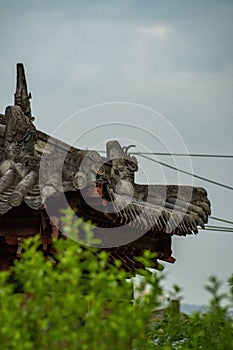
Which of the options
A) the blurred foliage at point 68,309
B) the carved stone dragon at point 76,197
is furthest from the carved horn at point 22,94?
the blurred foliage at point 68,309

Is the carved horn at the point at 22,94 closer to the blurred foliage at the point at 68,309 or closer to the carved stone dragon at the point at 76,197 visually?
the carved stone dragon at the point at 76,197

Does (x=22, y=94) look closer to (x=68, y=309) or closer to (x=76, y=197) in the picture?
(x=76, y=197)

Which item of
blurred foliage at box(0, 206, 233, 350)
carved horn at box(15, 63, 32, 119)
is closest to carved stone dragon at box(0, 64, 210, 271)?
carved horn at box(15, 63, 32, 119)

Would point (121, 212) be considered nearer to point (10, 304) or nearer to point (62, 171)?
point (62, 171)

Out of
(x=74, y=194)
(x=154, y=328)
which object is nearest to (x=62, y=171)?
(x=74, y=194)

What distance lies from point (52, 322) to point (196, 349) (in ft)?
2.80

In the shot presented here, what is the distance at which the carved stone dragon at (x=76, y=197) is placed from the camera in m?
6.29

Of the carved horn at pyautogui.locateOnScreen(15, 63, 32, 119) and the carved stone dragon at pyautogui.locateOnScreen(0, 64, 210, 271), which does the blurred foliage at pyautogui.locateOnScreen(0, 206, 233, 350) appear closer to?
the carved stone dragon at pyautogui.locateOnScreen(0, 64, 210, 271)

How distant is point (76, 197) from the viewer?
20.7 ft

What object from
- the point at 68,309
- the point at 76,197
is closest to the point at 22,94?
the point at 76,197

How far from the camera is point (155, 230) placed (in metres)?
7.74

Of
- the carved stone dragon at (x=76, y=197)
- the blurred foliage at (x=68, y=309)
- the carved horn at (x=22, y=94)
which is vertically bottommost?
the blurred foliage at (x=68, y=309)

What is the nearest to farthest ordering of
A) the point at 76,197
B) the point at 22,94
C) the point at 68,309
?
the point at 68,309
the point at 76,197
the point at 22,94

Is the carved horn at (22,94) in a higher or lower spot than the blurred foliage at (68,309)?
higher
